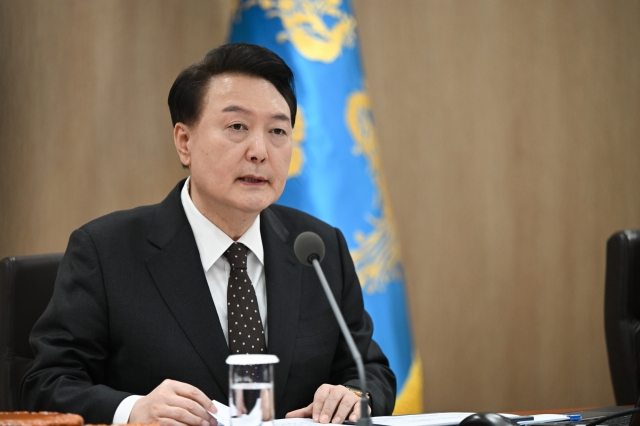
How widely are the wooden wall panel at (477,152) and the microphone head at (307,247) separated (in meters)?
2.07

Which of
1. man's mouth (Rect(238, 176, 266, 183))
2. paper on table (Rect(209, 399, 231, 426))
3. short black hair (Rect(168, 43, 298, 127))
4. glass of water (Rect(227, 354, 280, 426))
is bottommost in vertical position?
paper on table (Rect(209, 399, 231, 426))

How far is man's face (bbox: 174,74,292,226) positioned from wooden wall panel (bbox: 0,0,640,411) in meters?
1.49

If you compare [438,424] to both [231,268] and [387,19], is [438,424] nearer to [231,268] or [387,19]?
[231,268]

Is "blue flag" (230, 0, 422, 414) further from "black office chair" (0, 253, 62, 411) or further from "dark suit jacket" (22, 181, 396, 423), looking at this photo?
"black office chair" (0, 253, 62, 411)

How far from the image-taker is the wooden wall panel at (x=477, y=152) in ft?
10.8

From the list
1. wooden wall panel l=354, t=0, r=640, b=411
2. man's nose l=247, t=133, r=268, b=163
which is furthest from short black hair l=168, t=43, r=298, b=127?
wooden wall panel l=354, t=0, r=640, b=411

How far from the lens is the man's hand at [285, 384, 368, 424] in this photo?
156 centimetres

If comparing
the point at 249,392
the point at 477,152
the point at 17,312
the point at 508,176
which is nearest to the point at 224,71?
the point at 17,312

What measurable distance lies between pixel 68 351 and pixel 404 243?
2.35 metres

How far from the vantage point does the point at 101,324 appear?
174 cm

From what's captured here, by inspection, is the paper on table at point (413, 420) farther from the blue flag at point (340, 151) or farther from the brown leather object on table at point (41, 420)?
the blue flag at point (340, 151)

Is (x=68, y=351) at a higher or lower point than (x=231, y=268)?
lower

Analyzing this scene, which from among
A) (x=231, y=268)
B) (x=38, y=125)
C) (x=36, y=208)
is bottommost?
(x=231, y=268)

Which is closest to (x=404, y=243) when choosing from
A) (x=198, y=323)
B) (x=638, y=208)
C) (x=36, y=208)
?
(x=638, y=208)
